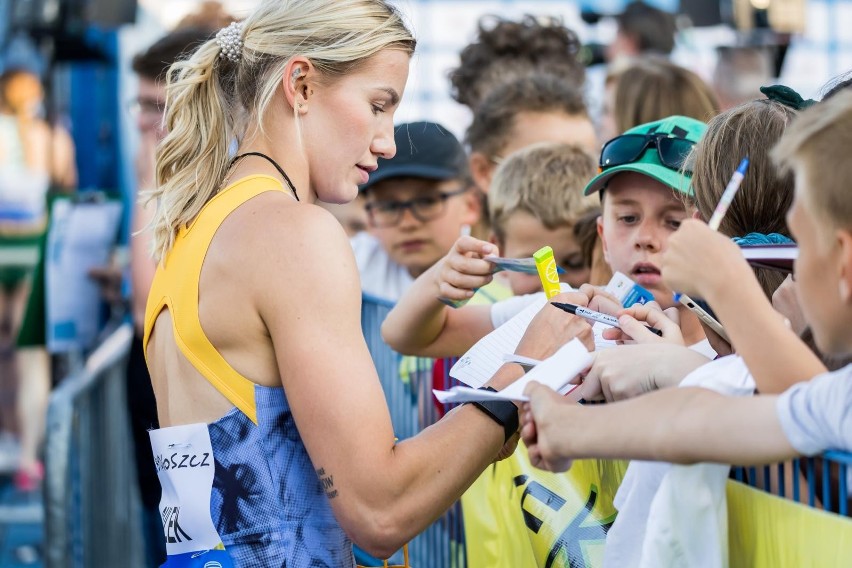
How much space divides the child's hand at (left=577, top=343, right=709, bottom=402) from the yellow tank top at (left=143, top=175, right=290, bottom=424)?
642 millimetres

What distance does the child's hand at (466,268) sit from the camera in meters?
2.74

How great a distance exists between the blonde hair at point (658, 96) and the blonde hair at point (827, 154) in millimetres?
2997

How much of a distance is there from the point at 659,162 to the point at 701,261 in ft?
3.75

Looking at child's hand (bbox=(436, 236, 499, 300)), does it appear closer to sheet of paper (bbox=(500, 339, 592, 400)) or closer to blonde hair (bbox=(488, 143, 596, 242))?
sheet of paper (bbox=(500, 339, 592, 400))

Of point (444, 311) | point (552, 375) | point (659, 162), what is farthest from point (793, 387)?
point (444, 311)

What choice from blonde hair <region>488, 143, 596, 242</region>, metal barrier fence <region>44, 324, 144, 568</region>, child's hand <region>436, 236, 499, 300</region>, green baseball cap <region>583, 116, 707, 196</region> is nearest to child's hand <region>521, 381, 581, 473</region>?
child's hand <region>436, 236, 499, 300</region>

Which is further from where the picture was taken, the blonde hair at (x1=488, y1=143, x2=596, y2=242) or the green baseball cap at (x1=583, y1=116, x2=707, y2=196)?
the blonde hair at (x1=488, y1=143, x2=596, y2=242)

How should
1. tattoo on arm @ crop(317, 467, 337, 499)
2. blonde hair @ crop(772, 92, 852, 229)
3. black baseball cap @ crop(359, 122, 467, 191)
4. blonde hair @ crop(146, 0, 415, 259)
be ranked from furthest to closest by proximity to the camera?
black baseball cap @ crop(359, 122, 467, 191)
blonde hair @ crop(146, 0, 415, 259)
tattoo on arm @ crop(317, 467, 337, 499)
blonde hair @ crop(772, 92, 852, 229)

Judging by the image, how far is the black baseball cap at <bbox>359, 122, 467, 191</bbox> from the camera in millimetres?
4352

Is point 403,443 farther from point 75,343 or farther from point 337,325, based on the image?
point 75,343

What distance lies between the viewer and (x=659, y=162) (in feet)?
9.43

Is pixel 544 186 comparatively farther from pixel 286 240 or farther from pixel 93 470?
pixel 93 470

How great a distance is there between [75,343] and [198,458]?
3.68 meters

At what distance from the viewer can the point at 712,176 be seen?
7.68 feet
